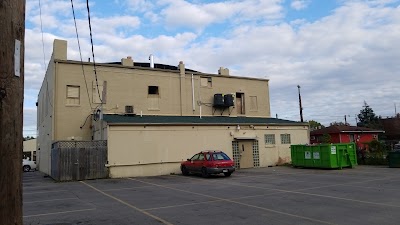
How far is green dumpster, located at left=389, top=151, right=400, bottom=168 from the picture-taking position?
87.4 ft

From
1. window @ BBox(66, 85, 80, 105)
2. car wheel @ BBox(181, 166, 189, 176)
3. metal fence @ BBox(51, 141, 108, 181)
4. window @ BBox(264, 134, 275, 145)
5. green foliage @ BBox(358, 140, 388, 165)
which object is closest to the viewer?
metal fence @ BBox(51, 141, 108, 181)

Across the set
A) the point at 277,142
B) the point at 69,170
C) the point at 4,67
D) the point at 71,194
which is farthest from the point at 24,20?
the point at 277,142

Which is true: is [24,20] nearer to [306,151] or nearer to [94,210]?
[94,210]

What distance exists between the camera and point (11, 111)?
250 centimetres

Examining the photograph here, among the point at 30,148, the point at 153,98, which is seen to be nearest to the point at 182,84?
the point at 153,98

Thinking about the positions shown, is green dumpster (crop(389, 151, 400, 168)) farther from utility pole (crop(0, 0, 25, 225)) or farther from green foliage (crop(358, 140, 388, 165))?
utility pole (crop(0, 0, 25, 225))

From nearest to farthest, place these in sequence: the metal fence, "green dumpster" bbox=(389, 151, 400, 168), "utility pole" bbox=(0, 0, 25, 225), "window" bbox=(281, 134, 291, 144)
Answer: "utility pole" bbox=(0, 0, 25, 225)
the metal fence
"green dumpster" bbox=(389, 151, 400, 168)
"window" bbox=(281, 134, 291, 144)

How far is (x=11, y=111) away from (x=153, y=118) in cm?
2718

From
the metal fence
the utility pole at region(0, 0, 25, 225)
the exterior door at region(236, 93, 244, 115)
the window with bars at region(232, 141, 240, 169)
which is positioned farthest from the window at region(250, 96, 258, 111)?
the utility pole at region(0, 0, 25, 225)

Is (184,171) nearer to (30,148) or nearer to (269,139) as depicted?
(269,139)

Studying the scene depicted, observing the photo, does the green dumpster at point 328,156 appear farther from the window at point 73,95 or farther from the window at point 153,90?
the window at point 73,95

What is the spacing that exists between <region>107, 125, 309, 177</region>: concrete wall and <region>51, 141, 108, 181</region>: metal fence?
641 millimetres

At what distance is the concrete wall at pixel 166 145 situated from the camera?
2470 centimetres

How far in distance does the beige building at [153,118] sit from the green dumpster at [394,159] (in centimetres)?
811
